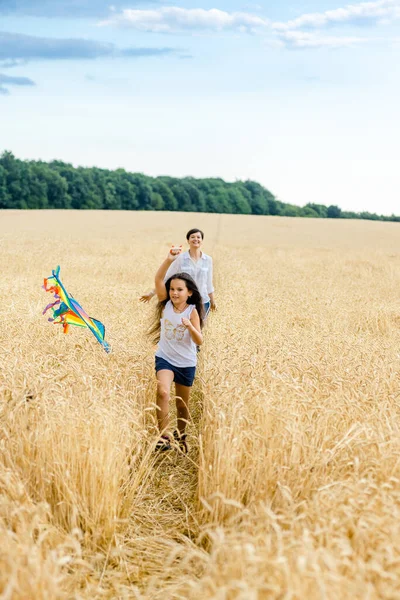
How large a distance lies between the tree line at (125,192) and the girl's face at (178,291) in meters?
64.2

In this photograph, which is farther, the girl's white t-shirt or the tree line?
the tree line

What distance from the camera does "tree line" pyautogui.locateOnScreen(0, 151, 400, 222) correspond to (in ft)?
225

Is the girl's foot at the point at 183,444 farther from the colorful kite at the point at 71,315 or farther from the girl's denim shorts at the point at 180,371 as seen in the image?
the colorful kite at the point at 71,315

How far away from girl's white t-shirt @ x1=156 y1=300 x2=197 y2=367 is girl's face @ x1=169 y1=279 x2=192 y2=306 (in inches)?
4.9

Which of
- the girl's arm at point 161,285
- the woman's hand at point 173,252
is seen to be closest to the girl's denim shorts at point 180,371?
the girl's arm at point 161,285

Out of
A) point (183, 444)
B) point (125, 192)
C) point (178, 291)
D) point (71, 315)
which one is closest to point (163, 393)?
point (183, 444)

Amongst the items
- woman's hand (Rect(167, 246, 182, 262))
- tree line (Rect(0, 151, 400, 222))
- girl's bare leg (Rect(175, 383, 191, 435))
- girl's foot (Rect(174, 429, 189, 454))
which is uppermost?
tree line (Rect(0, 151, 400, 222))

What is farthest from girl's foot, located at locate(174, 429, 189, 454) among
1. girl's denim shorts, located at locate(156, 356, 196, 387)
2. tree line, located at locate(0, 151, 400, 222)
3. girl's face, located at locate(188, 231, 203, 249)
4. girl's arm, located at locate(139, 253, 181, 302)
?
tree line, located at locate(0, 151, 400, 222)

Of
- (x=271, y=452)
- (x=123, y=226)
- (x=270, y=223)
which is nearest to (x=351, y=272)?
(x=271, y=452)

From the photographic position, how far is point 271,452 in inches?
155

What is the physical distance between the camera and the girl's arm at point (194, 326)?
17.0 feet

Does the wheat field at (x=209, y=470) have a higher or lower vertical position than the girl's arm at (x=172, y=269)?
lower

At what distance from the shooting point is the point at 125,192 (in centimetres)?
7681

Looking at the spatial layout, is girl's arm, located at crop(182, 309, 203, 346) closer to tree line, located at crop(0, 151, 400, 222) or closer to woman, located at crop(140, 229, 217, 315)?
woman, located at crop(140, 229, 217, 315)
